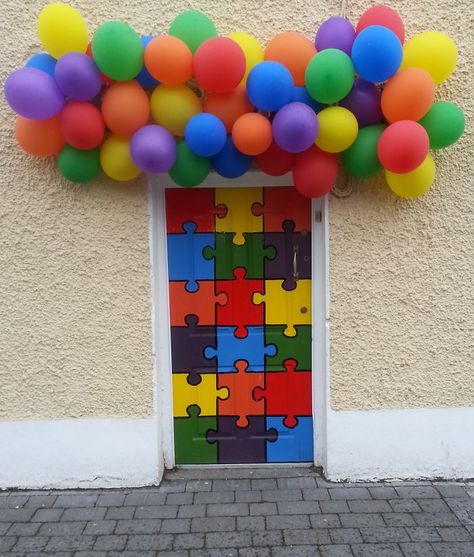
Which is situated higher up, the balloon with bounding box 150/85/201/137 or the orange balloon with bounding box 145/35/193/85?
the orange balloon with bounding box 145/35/193/85

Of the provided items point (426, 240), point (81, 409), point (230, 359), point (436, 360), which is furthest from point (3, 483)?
point (426, 240)

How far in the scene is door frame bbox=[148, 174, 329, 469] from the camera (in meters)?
3.31

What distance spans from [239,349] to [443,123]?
1.90 m

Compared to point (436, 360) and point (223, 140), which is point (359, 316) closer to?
point (436, 360)

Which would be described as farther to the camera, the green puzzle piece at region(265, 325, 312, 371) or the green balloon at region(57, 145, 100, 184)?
the green puzzle piece at region(265, 325, 312, 371)

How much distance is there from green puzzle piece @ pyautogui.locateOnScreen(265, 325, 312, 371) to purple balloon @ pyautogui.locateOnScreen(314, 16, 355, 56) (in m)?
1.77

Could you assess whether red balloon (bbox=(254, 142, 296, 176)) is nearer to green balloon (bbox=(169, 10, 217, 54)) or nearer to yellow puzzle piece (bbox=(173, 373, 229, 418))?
green balloon (bbox=(169, 10, 217, 54))

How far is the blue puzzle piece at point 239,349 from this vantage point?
351cm

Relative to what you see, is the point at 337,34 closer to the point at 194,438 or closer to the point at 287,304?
the point at 287,304

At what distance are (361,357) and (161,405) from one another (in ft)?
4.57

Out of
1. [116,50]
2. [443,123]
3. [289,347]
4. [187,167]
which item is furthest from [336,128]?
[289,347]

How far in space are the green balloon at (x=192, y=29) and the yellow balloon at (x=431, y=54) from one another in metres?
1.13

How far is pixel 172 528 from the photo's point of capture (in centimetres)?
295

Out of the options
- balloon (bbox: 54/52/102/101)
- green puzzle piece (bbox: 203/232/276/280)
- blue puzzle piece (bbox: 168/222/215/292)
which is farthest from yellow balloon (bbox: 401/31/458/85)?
balloon (bbox: 54/52/102/101)
